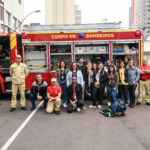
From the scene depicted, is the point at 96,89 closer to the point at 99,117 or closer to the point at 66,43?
the point at 99,117

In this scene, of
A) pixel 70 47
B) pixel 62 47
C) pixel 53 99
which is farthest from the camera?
pixel 62 47

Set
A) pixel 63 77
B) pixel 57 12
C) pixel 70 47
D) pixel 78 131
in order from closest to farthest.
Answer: pixel 78 131
pixel 63 77
pixel 70 47
pixel 57 12

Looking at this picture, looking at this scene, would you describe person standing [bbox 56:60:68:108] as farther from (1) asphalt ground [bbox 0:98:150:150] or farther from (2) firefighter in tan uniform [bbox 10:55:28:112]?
(2) firefighter in tan uniform [bbox 10:55:28:112]

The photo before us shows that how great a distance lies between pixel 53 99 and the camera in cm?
646

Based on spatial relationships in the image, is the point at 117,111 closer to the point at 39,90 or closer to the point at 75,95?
the point at 75,95

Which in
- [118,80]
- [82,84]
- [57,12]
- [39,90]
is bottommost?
[39,90]

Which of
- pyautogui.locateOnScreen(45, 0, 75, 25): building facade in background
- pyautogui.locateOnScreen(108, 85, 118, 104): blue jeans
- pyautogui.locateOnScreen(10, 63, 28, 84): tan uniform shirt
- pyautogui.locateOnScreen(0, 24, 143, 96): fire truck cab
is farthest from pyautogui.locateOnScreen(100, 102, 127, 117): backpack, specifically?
pyautogui.locateOnScreen(45, 0, 75, 25): building facade in background

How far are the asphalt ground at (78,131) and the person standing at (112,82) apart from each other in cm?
81

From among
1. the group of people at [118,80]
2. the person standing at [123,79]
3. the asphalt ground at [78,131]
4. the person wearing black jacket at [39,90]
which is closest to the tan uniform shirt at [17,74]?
the person wearing black jacket at [39,90]

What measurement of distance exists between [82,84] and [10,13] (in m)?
24.5

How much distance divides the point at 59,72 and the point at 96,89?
146 centimetres

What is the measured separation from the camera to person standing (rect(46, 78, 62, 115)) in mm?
6371

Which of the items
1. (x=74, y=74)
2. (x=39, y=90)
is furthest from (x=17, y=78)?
(x=74, y=74)

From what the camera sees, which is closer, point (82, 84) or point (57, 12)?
point (82, 84)
